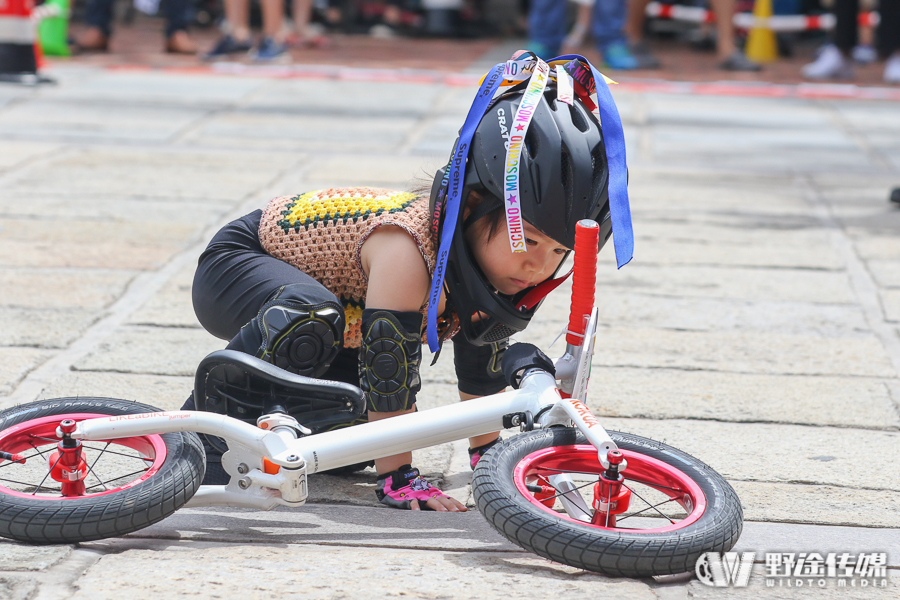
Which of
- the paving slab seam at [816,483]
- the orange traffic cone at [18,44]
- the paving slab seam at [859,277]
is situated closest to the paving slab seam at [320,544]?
the paving slab seam at [816,483]

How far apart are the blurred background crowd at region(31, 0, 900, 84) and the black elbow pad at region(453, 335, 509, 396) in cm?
592

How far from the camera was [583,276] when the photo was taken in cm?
192

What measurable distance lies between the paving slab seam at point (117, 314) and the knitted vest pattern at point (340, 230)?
0.75m

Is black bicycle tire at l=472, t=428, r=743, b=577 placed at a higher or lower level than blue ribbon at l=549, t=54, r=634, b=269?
lower

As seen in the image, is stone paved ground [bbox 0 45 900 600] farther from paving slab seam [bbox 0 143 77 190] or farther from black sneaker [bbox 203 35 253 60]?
black sneaker [bbox 203 35 253 60]

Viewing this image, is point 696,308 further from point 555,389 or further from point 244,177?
point 244,177

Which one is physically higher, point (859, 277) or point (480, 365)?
point (480, 365)

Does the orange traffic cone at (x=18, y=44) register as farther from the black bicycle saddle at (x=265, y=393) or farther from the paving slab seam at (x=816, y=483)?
the paving slab seam at (x=816, y=483)

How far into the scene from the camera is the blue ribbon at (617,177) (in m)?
1.96

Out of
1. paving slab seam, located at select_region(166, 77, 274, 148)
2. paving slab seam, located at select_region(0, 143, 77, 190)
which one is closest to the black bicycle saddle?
paving slab seam, located at select_region(0, 143, 77, 190)

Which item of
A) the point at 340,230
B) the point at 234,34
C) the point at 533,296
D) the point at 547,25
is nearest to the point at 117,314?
the point at 340,230

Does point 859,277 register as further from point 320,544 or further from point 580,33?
point 580,33

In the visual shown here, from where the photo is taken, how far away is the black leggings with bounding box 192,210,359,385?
2.22 meters

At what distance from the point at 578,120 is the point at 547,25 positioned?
20.6ft
